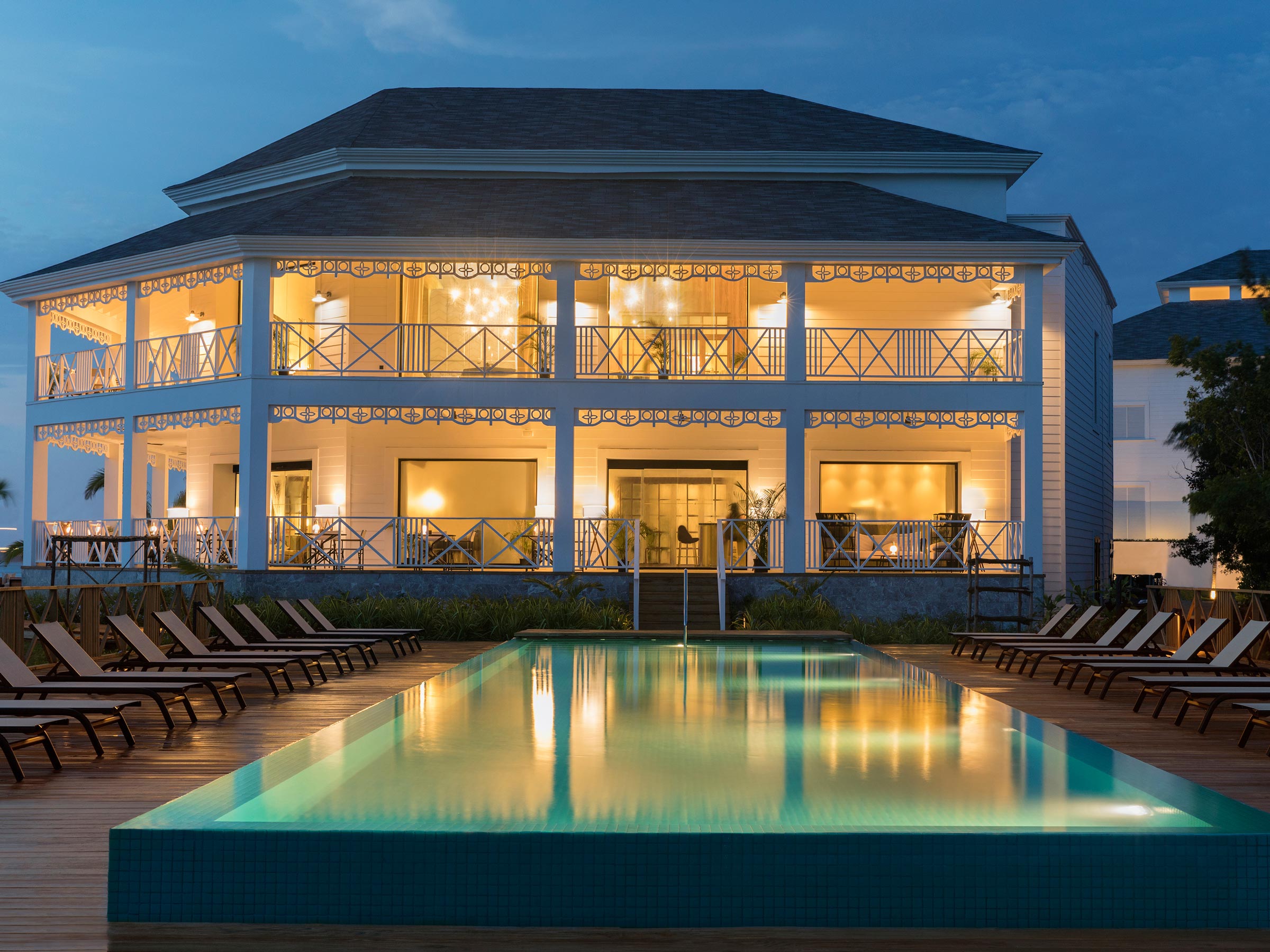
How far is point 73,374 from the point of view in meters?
22.0

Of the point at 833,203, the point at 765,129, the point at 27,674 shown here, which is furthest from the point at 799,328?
the point at 27,674

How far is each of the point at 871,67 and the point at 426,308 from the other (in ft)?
349

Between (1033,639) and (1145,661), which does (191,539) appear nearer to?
(1033,639)

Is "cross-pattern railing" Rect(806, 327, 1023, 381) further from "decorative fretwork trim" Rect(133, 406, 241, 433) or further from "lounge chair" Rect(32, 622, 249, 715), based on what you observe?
"lounge chair" Rect(32, 622, 249, 715)

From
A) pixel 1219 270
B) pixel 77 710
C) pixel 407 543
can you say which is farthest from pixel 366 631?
pixel 1219 270

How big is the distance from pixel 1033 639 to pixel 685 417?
7.34 meters

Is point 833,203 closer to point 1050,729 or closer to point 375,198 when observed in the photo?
point 375,198

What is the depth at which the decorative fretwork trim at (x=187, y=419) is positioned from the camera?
1930 cm

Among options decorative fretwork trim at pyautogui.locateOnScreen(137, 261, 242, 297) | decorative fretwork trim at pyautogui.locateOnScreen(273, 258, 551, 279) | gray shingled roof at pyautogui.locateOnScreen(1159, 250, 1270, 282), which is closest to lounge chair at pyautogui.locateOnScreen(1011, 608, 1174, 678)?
decorative fretwork trim at pyautogui.locateOnScreen(273, 258, 551, 279)

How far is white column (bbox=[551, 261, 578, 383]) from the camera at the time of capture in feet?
62.6

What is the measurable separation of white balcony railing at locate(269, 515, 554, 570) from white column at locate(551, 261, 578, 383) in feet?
8.27

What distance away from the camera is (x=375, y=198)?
829 inches

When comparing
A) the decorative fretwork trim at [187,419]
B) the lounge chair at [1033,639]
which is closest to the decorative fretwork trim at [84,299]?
the decorative fretwork trim at [187,419]

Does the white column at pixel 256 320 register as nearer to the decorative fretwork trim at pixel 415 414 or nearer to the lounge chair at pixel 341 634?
the decorative fretwork trim at pixel 415 414
